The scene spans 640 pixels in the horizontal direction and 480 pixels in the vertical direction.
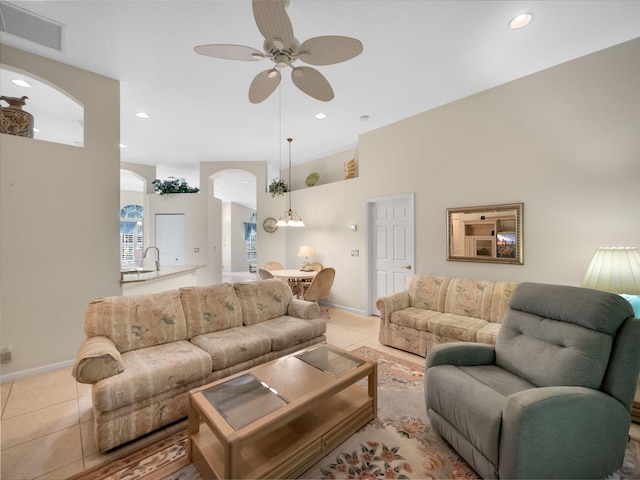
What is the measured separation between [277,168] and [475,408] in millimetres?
6334

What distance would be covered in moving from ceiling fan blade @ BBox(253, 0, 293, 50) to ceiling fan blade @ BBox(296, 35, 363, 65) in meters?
0.12

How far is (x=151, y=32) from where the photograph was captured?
7.73ft

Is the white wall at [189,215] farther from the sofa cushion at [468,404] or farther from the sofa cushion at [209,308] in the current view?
the sofa cushion at [468,404]

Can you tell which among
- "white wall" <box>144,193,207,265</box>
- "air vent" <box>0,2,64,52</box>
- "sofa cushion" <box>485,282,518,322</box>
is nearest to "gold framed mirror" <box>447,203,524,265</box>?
"sofa cushion" <box>485,282,518,322</box>

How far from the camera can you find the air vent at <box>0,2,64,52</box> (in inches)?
84.7

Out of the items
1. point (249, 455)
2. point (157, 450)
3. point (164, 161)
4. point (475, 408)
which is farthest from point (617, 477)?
point (164, 161)

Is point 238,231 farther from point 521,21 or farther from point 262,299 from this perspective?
point 521,21

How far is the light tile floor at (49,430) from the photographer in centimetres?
159

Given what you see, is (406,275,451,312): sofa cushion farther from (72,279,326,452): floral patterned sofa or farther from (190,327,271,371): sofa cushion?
(190,327,271,371): sofa cushion

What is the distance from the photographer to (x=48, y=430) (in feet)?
6.20

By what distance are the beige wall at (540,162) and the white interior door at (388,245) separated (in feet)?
0.68

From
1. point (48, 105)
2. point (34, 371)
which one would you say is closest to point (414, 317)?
point (34, 371)

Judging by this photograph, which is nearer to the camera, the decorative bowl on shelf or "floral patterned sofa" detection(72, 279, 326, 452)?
"floral patterned sofa" detection(72, 279, 326, 452)

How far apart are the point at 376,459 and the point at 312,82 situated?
8.75ft
